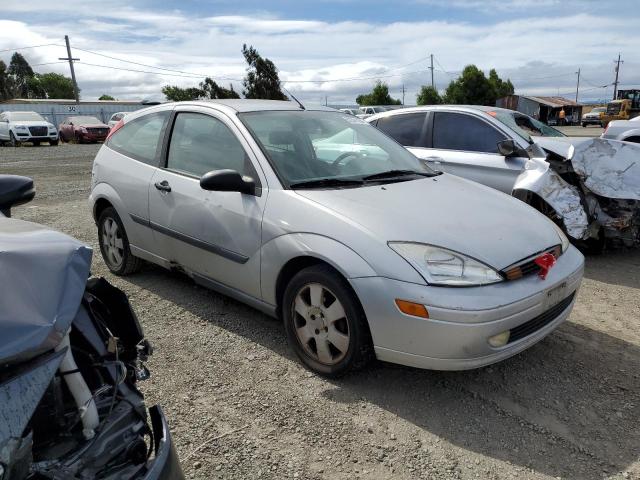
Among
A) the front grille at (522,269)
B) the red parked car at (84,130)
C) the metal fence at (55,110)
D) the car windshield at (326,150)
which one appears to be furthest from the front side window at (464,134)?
the metal fence at (55,110)

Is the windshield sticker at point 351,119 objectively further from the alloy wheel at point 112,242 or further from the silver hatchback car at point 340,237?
the alloy wheel at point 112,242

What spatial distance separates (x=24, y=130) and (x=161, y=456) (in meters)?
25.6

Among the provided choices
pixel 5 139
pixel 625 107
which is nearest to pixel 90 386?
pixel 5 139

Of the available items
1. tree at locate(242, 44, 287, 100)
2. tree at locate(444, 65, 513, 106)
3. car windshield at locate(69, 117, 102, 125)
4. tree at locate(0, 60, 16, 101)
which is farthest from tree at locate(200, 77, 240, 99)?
tree at locate(0, 60, 16, 101)

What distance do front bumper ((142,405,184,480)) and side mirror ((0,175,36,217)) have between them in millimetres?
1544

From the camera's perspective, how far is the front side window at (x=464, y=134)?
5969 millimetres

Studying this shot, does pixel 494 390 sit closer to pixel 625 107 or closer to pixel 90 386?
pixel 90 386

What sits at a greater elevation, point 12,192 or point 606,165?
point 12,192

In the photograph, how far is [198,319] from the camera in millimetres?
3992

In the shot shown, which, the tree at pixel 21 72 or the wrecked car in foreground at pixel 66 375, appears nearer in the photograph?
the wrecked car in foreground at pixel 66 375

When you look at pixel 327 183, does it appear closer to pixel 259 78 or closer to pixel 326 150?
pixel 326 150

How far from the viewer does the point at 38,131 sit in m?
23.7

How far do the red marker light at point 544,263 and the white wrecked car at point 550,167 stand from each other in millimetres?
2262

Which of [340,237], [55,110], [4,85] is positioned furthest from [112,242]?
[4,85]
